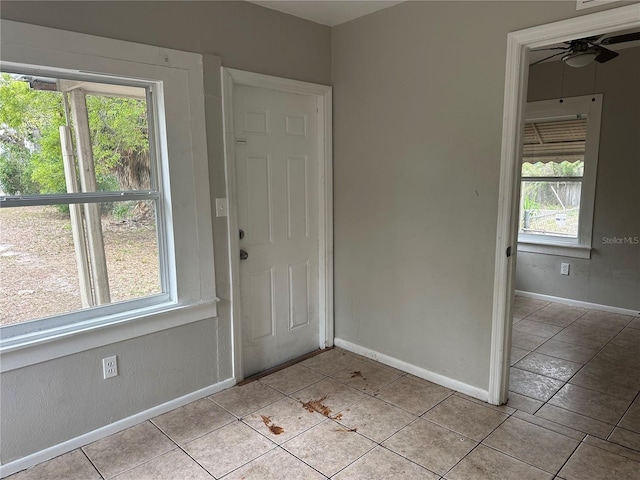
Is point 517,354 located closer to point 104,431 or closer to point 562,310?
point 562,310

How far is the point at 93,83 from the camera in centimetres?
215

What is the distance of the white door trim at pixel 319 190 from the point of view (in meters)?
2.60

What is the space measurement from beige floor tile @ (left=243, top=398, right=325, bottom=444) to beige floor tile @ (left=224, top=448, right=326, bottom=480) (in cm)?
14

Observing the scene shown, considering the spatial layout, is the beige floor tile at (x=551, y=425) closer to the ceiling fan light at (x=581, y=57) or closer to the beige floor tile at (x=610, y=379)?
the beige floor tile at (x=610, y=379)

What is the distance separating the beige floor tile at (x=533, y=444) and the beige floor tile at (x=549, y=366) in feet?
2.46

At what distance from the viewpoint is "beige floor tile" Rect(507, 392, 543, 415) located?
98.9 inches

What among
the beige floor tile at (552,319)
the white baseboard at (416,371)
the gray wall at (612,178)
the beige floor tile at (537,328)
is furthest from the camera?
the beige floor tile at (552,319)

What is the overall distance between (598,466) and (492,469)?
1.64 feet

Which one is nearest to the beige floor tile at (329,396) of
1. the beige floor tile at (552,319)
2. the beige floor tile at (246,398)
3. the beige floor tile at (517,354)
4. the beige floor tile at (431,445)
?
the beige floor tile at (246,398)

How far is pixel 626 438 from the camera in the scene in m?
2.21

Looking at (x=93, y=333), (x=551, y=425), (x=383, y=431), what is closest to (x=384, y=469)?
(x=383, y=431)

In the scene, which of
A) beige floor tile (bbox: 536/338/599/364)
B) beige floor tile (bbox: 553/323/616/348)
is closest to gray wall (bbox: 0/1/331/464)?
beige floor tile (bbox: 536/338/599/364)

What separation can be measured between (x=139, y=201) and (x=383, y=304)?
1763 millimetres

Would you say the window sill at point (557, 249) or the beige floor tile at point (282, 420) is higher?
the window sill at point (557, 249)
